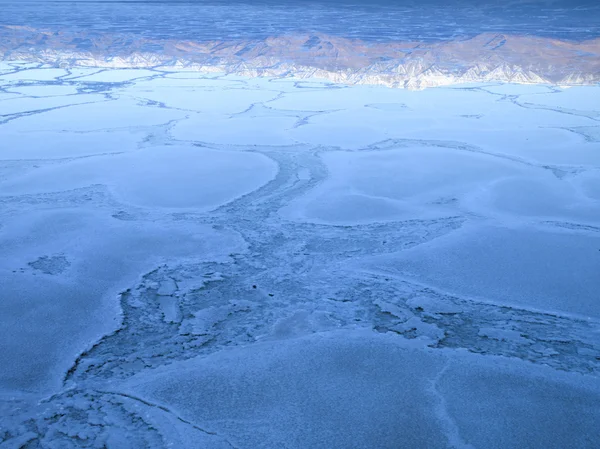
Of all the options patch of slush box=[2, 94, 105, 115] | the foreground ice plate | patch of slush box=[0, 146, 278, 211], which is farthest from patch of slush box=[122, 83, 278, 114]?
patch of slush box=[0, 146, 278, 211]

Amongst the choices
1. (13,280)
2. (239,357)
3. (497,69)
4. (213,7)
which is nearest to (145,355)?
(239,357)

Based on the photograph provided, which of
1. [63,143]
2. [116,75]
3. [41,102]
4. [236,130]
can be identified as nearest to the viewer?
[63,143]

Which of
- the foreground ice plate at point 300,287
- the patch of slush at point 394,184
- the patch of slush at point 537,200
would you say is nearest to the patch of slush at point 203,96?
the foreground ice plate at point 300,287

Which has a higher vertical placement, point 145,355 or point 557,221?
point 557,221

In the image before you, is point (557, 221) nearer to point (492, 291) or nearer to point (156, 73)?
point (492, 291)

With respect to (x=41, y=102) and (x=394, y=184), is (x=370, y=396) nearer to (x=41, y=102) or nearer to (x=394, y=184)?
(x=394, y=184)

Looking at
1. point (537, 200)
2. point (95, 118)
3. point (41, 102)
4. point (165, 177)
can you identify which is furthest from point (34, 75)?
point (537, 200)

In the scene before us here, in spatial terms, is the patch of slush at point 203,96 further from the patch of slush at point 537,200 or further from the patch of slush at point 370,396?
the patch of slush at point 370,396
